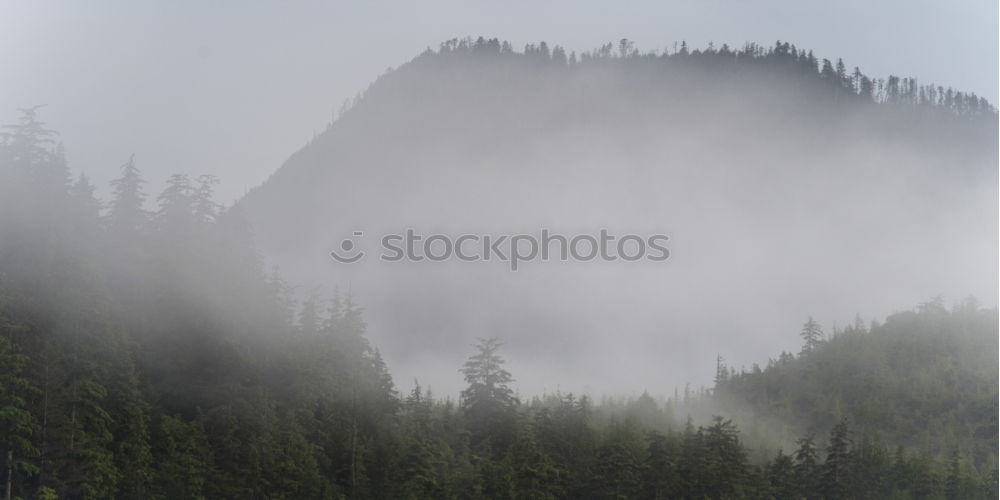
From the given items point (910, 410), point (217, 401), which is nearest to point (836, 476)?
point (217, 401)

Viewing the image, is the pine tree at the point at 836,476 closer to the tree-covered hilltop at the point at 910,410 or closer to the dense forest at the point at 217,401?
the dense forest at the point at 217,401

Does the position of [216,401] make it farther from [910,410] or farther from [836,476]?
[910,410]

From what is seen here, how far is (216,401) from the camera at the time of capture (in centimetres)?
6116

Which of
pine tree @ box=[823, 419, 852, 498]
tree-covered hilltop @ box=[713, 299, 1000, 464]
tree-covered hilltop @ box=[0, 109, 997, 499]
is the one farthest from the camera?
tree-covered hilltop @ box=[713, 299, 1000, 464]

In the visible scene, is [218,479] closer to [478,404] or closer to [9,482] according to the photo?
[9,482]

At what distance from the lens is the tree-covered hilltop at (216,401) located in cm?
4956

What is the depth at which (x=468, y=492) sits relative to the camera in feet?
230

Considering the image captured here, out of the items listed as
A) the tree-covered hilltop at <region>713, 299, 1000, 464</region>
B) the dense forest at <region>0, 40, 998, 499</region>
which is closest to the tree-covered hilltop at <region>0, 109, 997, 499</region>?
the dense forest at <region>0, 40, 998, 499</region>

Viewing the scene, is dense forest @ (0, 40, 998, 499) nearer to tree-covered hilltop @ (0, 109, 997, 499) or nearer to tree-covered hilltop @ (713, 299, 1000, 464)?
tree-covered hilltop @ (0, 109, 997, 499)

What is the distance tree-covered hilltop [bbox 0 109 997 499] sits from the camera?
49.6 m

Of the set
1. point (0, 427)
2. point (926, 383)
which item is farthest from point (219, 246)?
point (926, 383)

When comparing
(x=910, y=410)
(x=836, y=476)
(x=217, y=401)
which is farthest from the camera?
(x=910, y=410)

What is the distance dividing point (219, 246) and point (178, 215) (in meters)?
3.64

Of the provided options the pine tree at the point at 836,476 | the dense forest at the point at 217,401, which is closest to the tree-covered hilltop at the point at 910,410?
the pine tree at the point at 836,476
